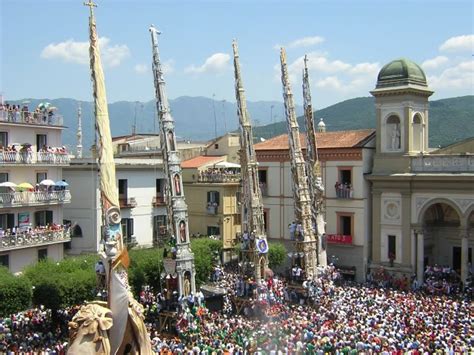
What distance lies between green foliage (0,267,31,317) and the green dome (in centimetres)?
2674

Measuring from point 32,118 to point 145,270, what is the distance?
520 inches

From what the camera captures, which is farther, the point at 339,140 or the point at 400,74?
the point at 339,140

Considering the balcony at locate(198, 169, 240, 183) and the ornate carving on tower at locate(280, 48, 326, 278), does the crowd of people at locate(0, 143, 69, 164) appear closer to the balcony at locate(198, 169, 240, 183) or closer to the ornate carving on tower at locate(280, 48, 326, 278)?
the balcony at locate(198, 169, 240, 183)

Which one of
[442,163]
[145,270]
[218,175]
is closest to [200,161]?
[218,175]

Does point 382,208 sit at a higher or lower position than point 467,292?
higher

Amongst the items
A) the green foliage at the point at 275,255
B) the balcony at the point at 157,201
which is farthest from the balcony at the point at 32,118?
the green foliage at the point at 275,255

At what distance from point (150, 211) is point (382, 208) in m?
17.6

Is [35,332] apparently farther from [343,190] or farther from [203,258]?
[343,190]

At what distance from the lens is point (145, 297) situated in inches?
1324

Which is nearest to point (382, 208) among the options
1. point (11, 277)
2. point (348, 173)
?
point (348, 173)

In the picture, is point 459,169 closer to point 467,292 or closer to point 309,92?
point 467,292

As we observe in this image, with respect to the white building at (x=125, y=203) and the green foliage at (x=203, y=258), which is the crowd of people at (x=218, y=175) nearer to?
the white building at (x=125, y=203)

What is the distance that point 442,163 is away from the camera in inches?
1618

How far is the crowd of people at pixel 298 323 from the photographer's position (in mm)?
24297
